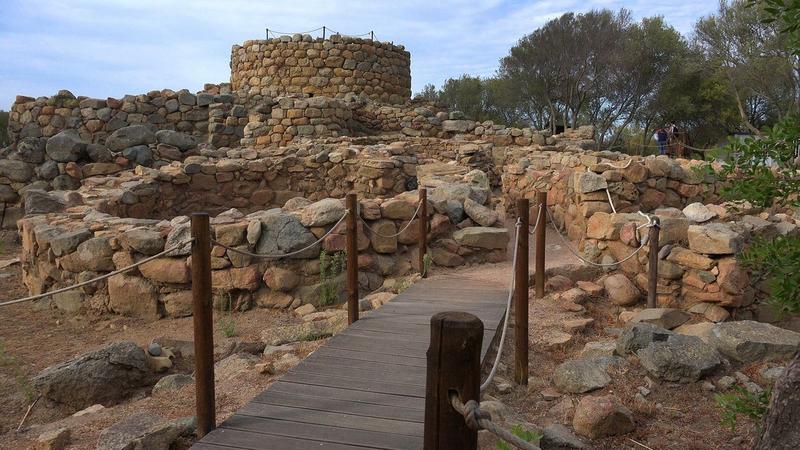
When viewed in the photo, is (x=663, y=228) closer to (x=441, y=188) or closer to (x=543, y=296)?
(x=543, y=296)

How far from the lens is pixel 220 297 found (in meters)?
6.61

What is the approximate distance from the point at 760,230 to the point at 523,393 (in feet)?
13.3

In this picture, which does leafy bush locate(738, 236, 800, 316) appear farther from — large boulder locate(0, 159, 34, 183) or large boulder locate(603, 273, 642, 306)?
large boulder locate(0, 159, 34, 183)

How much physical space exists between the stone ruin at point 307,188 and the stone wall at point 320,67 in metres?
0.04

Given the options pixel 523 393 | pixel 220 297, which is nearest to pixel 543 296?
pixel 523 393

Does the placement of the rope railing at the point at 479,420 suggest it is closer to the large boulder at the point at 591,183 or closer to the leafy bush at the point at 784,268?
the leafy bush at the point at 784,268

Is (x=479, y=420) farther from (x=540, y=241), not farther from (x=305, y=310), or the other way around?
(x=305, y=310)

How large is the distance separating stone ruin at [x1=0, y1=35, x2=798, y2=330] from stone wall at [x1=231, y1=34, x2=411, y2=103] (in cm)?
4

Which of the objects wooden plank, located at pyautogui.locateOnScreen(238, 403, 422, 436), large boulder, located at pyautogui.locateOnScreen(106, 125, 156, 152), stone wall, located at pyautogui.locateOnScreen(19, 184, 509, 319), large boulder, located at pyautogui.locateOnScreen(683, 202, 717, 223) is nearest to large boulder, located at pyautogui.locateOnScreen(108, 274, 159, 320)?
stone wall, located at pyautogui.locateOnScreen(19, 184, 509, 319)

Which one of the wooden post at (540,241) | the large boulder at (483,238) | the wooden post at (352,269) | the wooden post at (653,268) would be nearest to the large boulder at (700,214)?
the wooden post at (653,268)

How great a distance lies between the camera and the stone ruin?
657 cm

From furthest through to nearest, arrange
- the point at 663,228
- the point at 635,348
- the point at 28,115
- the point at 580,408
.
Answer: the point at 28,115 → the point at 663,228 → the point at 635,348 → the point at 580,408

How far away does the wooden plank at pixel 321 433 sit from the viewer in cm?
310

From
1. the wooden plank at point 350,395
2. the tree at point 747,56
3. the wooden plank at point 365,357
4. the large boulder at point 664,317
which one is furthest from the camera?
the tree at point 747,56
